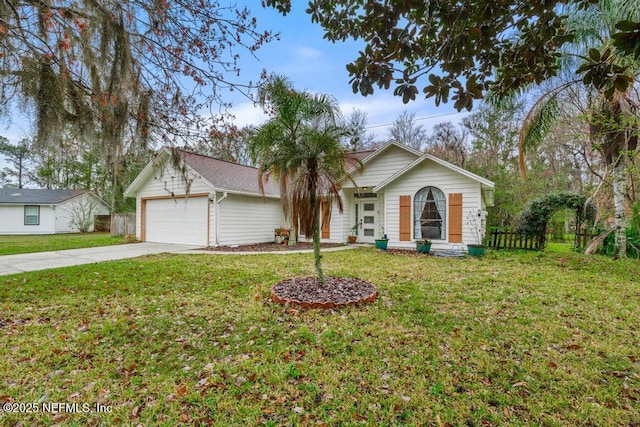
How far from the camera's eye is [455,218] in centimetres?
991

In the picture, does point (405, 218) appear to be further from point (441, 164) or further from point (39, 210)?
point (39, 210)

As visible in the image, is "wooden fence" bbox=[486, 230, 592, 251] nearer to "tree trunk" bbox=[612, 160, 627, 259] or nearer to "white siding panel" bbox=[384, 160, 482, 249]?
"tree trunk" bbox=[612, 160, 627, 259]

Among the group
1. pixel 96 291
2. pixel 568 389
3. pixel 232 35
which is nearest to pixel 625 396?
pixel 568 389

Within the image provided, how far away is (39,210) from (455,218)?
85.7 ft

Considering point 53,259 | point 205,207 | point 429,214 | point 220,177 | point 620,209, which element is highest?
point 220,177

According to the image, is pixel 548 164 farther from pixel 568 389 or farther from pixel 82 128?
pixel 82 128

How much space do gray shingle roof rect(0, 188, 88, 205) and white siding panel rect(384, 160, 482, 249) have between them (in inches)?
902

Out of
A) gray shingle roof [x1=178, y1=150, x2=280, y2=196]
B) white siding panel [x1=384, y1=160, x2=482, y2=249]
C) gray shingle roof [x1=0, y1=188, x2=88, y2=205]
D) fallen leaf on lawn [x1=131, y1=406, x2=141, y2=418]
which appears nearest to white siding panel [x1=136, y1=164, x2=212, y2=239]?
gray shingle roof [x1=178, y1=150, x2=280, y2=196]

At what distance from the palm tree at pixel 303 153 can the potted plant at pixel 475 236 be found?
6.41 meters

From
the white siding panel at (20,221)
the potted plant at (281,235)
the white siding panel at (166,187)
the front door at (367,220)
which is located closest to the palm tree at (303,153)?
the white siding panel at (166,187)

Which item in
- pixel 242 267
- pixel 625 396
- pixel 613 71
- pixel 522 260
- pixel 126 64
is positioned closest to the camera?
pixel 613 71

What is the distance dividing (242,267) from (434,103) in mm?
6089

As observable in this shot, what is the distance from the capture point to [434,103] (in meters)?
2.48

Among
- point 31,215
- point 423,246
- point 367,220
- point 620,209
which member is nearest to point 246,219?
point 367,220
